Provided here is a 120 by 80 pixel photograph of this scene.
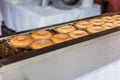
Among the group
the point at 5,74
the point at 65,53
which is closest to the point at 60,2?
the point at 65,53

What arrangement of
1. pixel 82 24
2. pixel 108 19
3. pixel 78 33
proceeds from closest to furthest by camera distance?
1. pixel 78 33
2. pixel 82 24
3. pixel 108 19

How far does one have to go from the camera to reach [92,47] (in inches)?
37.7

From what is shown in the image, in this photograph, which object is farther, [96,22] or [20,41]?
[96,22]

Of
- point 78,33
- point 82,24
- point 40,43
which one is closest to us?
point 40,43

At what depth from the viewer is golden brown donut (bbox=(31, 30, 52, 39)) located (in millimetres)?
1009

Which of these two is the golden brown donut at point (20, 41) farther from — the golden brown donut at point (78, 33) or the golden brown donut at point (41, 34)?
the golden brown donut at point (78, 33)

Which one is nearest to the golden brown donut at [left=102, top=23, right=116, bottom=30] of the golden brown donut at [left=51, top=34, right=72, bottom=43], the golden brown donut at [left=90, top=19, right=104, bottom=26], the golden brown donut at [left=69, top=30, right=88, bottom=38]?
the golden brown donut at [left=90, top=19, right=104, bottom=26]

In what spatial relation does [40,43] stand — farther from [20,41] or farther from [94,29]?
[94,29]

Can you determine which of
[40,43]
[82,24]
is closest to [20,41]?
[40,43]

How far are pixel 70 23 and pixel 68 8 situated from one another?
789mm

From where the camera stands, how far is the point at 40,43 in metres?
0.94

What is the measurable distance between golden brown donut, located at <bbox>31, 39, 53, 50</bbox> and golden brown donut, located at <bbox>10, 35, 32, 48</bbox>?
1.0 inches

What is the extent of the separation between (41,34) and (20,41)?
125 millimetres

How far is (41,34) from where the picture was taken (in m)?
1.03
